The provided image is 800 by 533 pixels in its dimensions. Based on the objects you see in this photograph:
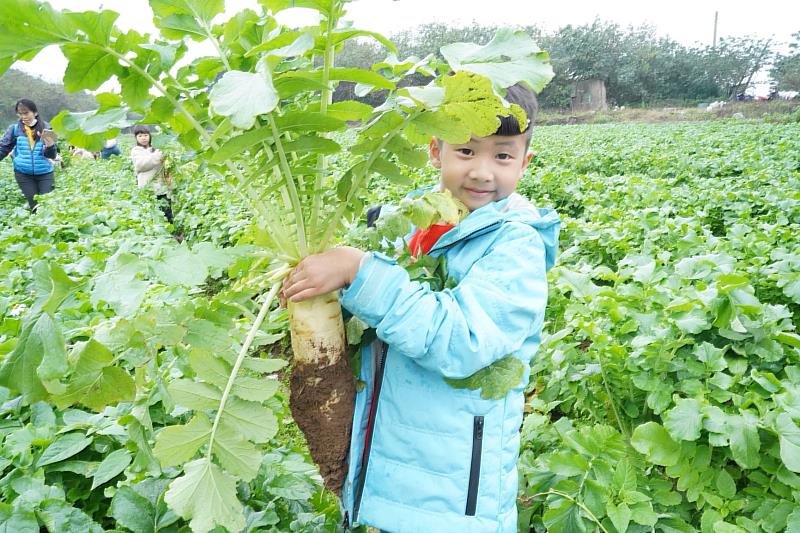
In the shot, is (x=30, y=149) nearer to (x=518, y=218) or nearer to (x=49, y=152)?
(x=49, y=152)

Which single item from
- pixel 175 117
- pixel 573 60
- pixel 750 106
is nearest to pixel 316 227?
pixel 175 117

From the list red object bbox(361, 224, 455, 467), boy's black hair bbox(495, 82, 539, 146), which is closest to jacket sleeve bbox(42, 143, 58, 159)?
red object bbox(361, 224, 455, 467)

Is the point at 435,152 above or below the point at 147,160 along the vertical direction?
above

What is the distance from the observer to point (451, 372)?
1214 millimetres

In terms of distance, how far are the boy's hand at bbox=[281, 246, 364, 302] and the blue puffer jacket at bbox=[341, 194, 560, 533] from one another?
5cm

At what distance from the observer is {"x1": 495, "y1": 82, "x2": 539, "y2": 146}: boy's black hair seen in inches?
55.1

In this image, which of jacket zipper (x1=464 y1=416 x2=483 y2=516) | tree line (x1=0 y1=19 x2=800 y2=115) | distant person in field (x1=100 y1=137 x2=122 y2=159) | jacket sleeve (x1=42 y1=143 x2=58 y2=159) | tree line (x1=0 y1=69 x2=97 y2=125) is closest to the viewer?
jacket zipper (x1=464 y1=416 x2=483 y2=516)

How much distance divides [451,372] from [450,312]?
145 mm

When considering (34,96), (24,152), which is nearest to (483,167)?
(24,152)

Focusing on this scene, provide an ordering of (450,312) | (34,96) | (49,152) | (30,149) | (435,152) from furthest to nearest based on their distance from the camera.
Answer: (34,96) → (49,152) → (30,149) → (435,152) → (450,312)

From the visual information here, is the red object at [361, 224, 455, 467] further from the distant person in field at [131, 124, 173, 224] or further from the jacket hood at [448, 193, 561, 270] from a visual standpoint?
the distant person in field at [131, 124, 173, 224]

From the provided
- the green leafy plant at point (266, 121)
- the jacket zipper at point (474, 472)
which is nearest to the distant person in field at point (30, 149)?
the green leafy plant at point (266, 121)

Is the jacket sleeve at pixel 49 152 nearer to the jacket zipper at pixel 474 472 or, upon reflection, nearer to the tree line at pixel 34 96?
the jacket zipper at pixel 474 472

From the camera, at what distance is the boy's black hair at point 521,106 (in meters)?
1.40
